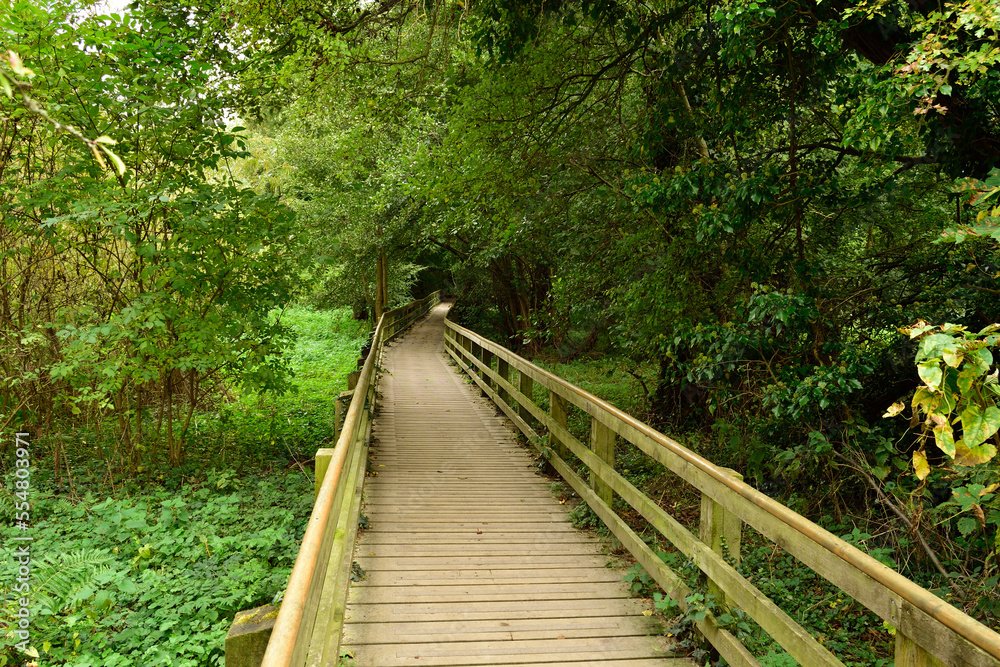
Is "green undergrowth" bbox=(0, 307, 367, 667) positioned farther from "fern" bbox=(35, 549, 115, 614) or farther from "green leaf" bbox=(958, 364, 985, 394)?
"green leaf" bbox=(958, 364, 985, 394)

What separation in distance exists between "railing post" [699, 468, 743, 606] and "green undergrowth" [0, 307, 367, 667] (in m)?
2.99

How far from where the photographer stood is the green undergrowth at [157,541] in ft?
13.8

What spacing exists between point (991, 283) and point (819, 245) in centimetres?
187

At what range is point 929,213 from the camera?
558 centimetres

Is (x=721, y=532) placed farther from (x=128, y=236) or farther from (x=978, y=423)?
(x=128, y=236)

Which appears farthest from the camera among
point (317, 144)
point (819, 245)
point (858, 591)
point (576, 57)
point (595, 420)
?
point (317, 144)

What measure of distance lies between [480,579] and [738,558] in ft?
5.65

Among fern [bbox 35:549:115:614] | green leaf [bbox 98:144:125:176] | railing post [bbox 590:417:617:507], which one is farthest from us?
railing post [bbox 590:417:617:507]

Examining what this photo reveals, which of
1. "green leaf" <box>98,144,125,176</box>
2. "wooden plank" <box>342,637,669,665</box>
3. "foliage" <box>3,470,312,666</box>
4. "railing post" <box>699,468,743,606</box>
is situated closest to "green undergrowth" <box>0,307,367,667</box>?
"foliage" <box>3,470,312,666</box>

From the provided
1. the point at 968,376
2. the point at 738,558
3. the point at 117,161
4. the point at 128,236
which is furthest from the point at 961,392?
the point at 128,236

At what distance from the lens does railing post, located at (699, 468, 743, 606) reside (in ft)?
10.5

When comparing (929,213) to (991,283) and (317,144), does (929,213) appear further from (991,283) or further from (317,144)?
(317,144)

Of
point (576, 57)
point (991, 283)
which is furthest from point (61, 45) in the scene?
point (991, 283)

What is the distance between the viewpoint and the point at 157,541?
5.61 meters
